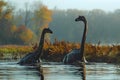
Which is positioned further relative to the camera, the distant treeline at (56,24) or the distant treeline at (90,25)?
the distant treeline at (90,25)

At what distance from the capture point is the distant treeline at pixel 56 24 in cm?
9025

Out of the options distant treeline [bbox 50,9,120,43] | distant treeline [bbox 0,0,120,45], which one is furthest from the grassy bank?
distant treeline [bbox 50,9,120,43]

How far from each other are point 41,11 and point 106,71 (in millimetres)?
84284

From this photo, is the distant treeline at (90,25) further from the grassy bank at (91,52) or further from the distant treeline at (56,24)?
the grassy bank at (91,52)

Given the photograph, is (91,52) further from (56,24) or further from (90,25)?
(56,24)

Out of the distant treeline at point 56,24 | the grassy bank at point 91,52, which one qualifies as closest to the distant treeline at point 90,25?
the distant treeline at point 56,24

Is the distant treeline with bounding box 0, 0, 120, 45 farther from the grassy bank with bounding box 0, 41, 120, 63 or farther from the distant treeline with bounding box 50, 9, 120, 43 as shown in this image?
the grassy bank with bounding box 0, 41, 120, 63

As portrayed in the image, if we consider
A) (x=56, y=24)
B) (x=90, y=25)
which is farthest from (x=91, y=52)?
(x=56, y=24)

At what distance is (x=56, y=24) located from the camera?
406 ft

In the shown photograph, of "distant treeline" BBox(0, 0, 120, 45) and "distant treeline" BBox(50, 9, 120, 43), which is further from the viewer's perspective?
"distant treeline" BBox(50, 9, 120, 43)

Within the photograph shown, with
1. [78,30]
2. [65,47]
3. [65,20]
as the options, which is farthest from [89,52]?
[65,20]

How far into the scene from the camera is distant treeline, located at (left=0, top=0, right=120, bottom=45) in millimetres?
90250

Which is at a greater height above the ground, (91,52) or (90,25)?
(91,52)

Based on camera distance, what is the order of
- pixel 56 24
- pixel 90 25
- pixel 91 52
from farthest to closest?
1. pixel 56 24
2. pixel 90 25
3. pixel 91 52
